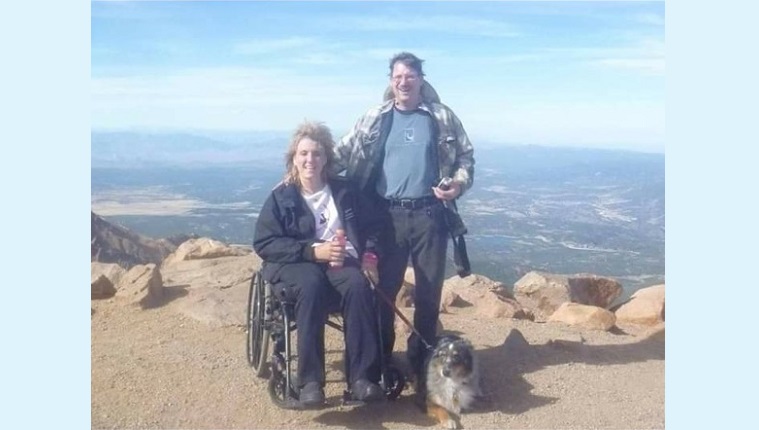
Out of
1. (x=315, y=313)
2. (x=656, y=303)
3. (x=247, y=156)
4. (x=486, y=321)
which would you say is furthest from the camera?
(x=656, y=303)

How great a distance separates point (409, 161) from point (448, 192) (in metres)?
0.33

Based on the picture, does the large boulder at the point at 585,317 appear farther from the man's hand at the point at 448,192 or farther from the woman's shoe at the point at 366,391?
the woman's shoe at the point at 366,391

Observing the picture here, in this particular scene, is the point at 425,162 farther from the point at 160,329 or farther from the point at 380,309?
the point at 160,329

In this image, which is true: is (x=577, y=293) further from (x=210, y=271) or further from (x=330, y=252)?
(x=330, y=252)

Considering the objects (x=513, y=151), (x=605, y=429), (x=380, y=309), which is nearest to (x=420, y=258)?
(x=380, y=309)

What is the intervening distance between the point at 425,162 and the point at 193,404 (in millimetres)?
2148

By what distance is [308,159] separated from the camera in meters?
5.25

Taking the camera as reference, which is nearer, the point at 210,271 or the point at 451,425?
the point at 451,425

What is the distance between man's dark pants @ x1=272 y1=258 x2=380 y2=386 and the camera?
4988 millimetres

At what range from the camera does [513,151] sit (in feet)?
24.6

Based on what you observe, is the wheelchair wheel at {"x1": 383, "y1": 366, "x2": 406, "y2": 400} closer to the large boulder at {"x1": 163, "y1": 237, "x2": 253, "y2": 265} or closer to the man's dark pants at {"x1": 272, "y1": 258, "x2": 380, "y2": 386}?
the man's dark pants at {"x1": 272, "y1": 258, "x2": 380, "y2": 386}

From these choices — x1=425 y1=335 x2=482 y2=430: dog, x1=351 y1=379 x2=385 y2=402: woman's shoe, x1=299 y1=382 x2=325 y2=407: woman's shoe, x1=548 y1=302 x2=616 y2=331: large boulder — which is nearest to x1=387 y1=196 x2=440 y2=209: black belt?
x1=425 y1=335 x2=482 y2=430: dog

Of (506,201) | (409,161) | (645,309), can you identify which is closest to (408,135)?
(409,161)

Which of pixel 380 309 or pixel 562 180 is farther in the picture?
pixel 562 180
